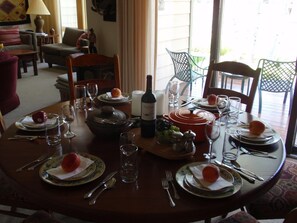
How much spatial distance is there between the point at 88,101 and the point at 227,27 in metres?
2.16

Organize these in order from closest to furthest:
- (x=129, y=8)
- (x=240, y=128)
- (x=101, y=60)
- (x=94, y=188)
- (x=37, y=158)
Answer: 1. (x=94, y=188)
2. (x=37, y=158)
3. (x=240, y=128)
4. (x=101, y=60)
5. (x=129, y=8)

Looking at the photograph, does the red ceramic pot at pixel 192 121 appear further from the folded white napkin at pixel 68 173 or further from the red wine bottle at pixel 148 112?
the folded white napkin at pixel 68 173

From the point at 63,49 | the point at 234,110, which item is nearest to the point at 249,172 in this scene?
the point at 234,110

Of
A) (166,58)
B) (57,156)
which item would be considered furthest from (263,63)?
(57,156)

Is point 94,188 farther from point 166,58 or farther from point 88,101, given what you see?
point 166,58

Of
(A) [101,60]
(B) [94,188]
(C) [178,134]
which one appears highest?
(A) [101,60]

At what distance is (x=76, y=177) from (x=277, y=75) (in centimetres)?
328

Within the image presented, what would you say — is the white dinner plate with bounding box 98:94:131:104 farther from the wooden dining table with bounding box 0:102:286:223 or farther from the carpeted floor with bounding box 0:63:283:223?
the carpeted floor with bounding box 0:63:283:223

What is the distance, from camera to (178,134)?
139cm

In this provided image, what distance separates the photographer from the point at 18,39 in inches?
287

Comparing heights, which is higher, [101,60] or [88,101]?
[101,60]

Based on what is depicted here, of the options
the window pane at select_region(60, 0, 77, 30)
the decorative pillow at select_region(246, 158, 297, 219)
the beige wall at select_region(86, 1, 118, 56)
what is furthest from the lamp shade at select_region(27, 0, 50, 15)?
the decorative pillow at select_region(246, 158, 297, 219)

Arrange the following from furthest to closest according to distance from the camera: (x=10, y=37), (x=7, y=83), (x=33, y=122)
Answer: (x=10, y=37) → (x=7, y=83) → (x=33, y=122)

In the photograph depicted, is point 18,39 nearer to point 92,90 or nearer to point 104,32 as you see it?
point 104,32
